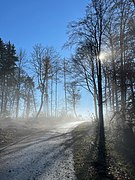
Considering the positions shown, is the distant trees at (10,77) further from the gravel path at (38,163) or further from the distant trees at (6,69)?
the gravel path at (38,163)

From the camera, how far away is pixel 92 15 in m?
17.3

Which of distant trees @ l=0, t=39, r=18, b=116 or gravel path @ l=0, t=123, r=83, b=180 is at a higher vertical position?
distant trees @ l=0, t=39, r=18, b=116

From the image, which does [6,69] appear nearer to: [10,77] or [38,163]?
[10,77]

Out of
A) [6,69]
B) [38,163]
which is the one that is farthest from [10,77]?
[38,163]

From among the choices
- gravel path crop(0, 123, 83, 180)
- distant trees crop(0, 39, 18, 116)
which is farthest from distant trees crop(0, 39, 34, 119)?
gravel path crop(0, 123, 83, 180)

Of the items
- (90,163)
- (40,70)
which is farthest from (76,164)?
(40,70)

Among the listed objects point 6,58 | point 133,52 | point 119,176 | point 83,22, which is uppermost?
point 6,58

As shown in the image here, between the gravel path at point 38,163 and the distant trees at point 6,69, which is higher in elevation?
the distant trees at point 6,69

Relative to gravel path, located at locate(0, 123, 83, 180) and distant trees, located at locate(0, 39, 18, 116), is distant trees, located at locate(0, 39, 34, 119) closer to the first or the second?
distant trees, located at locate(0, 39, 18, 116)

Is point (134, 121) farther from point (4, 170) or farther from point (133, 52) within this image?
point (4, 170)

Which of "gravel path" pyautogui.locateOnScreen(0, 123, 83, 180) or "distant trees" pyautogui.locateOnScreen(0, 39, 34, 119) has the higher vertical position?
"distant trees" pyautogui.locateOnScreen(0, 39, 34, 119)

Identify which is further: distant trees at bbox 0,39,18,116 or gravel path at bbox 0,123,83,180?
distant trees at bbox 0,39,18,116

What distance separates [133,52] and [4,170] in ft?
36.1

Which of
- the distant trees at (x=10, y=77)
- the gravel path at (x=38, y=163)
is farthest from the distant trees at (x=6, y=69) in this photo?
the gravel path at (x=38, y=163)
